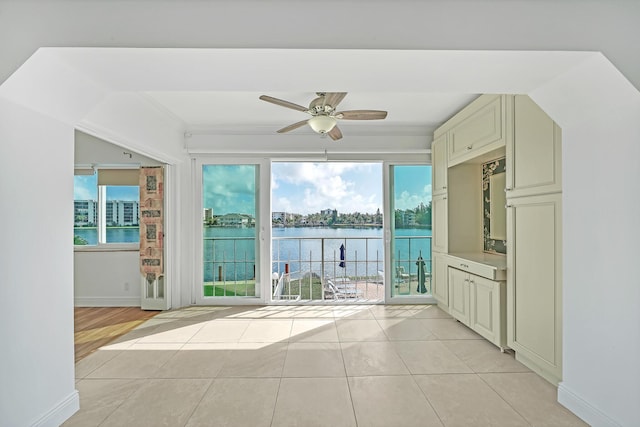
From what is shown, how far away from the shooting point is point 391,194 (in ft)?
15.7

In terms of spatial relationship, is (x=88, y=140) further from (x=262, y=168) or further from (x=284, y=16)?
(x=284, y=16)

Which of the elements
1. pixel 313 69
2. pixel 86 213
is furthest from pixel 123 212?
pixel 313 69

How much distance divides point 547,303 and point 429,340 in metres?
1.23

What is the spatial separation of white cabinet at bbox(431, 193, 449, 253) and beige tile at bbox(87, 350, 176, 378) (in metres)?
3.19

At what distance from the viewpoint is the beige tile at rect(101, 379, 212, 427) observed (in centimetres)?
204

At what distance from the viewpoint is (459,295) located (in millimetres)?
3721

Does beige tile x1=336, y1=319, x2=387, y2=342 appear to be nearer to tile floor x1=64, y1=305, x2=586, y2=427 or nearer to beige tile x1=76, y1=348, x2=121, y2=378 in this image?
tile floor x1=64, y1=305, x2=586, y2=427

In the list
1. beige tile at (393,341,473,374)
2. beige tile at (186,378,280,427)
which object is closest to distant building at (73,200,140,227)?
beige tile at (186,378,280,427)

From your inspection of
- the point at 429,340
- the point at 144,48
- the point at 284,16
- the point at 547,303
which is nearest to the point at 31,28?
Result: the point at 144,48

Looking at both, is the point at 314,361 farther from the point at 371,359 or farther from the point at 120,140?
the point at 120,140

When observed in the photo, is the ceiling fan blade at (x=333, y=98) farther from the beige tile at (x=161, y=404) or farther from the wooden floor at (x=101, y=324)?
the wooden floor at (x=101, y=324)

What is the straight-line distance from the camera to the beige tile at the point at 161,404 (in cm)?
204

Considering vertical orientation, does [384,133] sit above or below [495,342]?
above

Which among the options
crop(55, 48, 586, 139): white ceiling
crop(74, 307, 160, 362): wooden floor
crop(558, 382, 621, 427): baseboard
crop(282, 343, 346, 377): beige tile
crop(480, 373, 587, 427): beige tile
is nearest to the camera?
crop(55, 48, 586, 139): white ceiling
